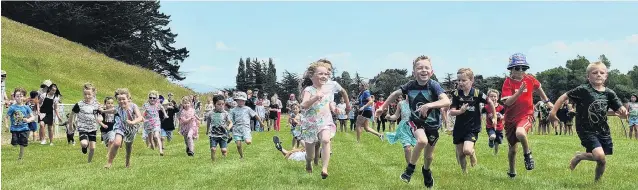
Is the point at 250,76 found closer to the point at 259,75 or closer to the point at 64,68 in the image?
the point at 259,75

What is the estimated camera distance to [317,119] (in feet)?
31.1

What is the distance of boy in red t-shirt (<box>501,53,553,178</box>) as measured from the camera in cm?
934

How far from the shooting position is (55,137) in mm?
22906

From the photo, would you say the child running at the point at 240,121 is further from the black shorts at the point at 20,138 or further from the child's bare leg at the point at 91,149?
the black shorts at the point at 20,138

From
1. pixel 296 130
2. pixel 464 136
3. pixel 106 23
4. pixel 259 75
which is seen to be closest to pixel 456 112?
pixel 464 136

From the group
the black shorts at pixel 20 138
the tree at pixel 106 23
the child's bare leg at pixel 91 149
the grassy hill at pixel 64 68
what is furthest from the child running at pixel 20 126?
the tree at pixel 106 23

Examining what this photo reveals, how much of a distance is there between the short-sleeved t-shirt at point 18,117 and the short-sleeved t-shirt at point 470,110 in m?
10.3

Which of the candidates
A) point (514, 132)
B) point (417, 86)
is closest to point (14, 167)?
point (417, 86)

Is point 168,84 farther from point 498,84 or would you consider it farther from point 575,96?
point 575,96

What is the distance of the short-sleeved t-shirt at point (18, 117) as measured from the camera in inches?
568

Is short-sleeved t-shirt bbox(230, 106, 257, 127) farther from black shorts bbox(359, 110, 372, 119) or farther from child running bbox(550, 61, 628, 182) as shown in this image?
child running bbox(550, 61, 628, 182)

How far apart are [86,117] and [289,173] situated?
21.0 feet

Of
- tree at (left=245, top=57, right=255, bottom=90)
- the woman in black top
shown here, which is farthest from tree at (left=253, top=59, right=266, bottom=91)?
the woman in black top

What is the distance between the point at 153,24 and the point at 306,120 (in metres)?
73.8
